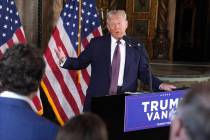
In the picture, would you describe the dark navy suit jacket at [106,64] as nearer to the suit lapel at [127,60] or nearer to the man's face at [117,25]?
the suit lapel at [127,60]

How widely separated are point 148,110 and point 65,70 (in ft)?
6.47

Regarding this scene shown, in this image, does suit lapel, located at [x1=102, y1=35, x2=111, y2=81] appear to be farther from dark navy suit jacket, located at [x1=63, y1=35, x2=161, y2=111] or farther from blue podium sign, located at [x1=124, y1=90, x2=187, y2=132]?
blue podium sign, located at [x1=124, y1=90, x2=187, y2=132]

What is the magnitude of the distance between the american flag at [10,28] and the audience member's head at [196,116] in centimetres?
394

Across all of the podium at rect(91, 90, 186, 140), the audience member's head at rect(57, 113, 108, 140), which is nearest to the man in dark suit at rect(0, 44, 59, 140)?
the audience member's head at rect(57, 113, 108, 140)

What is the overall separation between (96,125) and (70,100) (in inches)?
146

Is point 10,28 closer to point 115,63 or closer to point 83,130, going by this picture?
point 115,63

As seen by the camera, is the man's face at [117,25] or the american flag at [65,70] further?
the american flag at [65,70]

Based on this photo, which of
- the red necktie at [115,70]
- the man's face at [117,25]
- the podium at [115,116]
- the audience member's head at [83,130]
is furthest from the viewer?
the red necktie at [115,70]

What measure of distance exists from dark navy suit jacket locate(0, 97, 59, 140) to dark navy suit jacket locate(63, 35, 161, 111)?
241cm

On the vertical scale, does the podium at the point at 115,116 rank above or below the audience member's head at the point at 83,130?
below

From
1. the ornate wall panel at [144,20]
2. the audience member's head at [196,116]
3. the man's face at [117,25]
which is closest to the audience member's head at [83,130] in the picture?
the audience member's head at [196,116]

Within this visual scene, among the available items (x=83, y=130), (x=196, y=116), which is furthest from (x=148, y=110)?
(x=196, y=116)

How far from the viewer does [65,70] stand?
17.4ft

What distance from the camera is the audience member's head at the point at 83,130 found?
1651 mm
